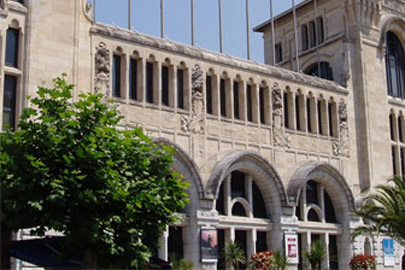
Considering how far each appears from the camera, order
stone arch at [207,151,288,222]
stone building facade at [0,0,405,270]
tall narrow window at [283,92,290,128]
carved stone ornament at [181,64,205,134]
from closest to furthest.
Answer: stone building facade at [0,0,405,270] < carved stone ornament at [181,64,205,134] < stone arch at [207,151,288,222] < tall narrow window at [283,92,290,128]

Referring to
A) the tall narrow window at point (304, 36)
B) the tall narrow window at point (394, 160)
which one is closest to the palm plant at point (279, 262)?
the tall narrow window at point (394, 160)

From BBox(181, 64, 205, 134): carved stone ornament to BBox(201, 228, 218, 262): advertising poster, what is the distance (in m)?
4.80

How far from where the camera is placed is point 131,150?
65.2 ft

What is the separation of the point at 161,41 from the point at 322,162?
37.0 ft

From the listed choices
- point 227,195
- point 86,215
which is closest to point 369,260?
point 227,195

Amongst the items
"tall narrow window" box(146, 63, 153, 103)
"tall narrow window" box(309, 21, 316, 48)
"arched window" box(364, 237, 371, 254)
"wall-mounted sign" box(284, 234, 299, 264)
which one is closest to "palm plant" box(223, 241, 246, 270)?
"wall-mounted sign" box(284, 234, 299, 264)

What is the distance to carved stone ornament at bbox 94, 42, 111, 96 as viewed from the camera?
2912cm

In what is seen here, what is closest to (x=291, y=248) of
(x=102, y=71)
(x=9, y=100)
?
(x=102, y=71)

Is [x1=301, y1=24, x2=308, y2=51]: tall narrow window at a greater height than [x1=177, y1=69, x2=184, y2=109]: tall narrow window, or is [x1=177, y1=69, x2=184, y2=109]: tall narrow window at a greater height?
[x1=301, y1=24, x2=308, y2=51]: tall narrow window

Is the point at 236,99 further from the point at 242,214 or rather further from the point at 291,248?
the point at 291,248

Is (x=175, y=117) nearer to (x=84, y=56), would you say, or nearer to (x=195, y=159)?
(x=195, y=159)

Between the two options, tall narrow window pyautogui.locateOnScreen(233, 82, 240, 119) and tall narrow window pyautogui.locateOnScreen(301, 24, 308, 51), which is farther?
tall narrow window pyautogui.locateOnScreen(301, 24, 308, 51)

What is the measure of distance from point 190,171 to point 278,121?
725 cm

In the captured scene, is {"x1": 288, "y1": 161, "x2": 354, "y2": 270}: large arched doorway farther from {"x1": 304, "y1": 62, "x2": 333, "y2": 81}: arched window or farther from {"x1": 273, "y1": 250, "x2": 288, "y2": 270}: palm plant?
{"x1": 304, "y1": 62, "x2": 333, "y2": 81}: arched window
